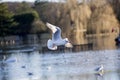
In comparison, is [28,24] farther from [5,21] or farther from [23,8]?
[23,8]

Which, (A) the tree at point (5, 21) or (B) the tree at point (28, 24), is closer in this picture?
Answer: (A) the tree at point (5, 21)

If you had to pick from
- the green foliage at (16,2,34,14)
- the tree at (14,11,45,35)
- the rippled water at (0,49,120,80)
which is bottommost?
the rippled water at (0,49,120,80)

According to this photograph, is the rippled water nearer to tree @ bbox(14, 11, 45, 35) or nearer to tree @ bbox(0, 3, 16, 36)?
tree @ bbox(0, 3, 16, 36)

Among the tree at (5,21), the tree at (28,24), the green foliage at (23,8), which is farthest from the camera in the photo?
the green foliage at (23,8)

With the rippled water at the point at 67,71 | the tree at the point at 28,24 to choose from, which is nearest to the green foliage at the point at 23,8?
the tree at the point at 28,24

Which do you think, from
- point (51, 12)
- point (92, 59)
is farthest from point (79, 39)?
point (92, 59)

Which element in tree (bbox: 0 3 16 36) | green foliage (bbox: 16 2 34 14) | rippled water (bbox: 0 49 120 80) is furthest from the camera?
green foliage (bbox: 16 2 34 14)

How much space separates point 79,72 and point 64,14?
Answer: 65.9 ft

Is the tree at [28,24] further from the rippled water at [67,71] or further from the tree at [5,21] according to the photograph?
the rippled water at [67,71]

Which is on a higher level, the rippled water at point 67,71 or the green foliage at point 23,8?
the green foliage at point 23,8

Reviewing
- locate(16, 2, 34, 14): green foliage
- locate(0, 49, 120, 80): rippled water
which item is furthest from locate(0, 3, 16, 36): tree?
locate(0, 49, 120, 80): rippled water

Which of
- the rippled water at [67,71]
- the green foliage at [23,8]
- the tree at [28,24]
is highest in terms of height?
the green foliage at [23,8]

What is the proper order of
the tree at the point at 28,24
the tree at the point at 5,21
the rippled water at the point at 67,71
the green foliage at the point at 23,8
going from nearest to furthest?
the rippled water at the point at 67,71, the tree at the point at 5,21, the tree at the point at 28,24, the green foliage at the point at 23,8

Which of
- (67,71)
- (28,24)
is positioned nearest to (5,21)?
(28,24)
